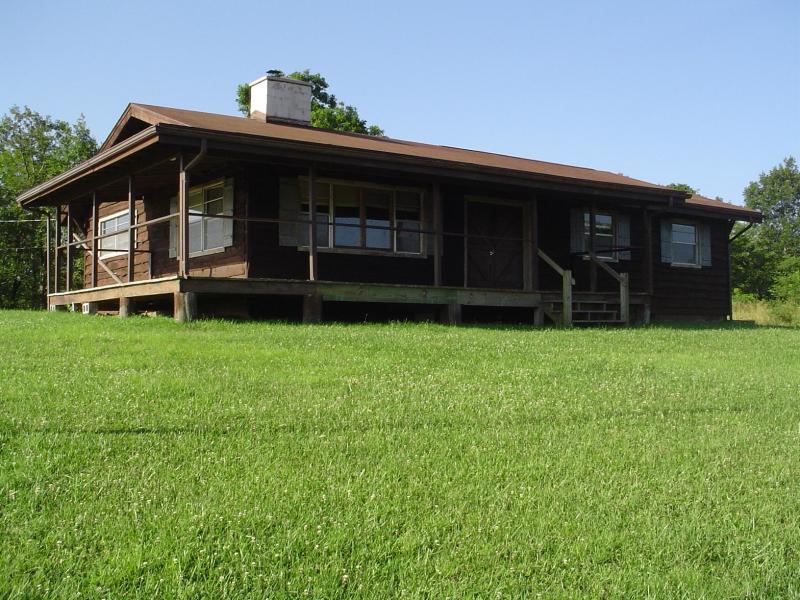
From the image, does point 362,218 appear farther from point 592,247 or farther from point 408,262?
point 592,247

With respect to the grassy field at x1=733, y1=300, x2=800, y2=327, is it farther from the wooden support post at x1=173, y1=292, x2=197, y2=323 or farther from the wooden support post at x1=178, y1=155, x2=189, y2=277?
the wooden support post at x1=178, y1=155, x2=189, y2=277

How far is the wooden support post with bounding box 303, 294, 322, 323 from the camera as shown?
14.9 metres

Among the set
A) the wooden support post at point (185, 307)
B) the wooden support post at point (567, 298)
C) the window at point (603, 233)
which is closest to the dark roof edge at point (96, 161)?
the wooden support post at point (185, 307)

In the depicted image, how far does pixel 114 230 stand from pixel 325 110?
19.8m

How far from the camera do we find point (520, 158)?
2380 centimetres

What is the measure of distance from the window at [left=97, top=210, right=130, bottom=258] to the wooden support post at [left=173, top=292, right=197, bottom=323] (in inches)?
291

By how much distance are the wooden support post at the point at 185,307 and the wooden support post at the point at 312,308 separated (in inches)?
Result: 76.6

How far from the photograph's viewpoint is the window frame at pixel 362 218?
1669 cm

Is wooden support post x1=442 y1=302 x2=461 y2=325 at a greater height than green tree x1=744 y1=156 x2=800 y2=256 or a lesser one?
lesser

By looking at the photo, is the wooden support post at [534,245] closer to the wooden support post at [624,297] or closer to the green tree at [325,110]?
the wooden support post at [624,297]

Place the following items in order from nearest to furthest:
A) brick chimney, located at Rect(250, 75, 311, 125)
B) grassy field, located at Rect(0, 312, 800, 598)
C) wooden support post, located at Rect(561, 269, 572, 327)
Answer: grassy field, located at Rect(0, 312, 800, 598) < wooden support post, located at Rect(561, 269, 572, 327) < brick chimney, located at Rect(250, 75, 311, 125)

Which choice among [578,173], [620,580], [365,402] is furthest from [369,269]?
[620,580]

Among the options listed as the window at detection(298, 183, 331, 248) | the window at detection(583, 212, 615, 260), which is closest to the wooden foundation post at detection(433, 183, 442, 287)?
the window at detection(298, 183, 331, 248)

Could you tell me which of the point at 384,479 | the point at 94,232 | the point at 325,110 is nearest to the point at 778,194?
the point at 325,110
